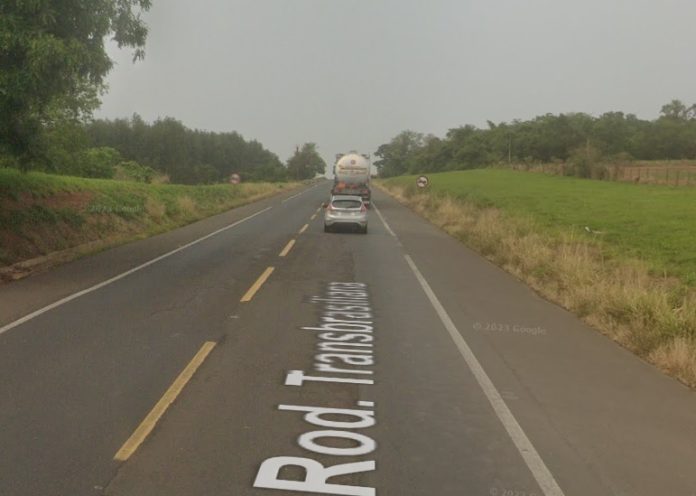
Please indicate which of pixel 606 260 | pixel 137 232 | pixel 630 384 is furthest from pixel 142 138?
pixel 630 384

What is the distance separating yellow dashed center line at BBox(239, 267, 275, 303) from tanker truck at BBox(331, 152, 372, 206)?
26012 millimetres

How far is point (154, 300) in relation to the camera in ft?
33.9

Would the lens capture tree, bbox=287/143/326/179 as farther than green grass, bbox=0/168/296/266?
Yes

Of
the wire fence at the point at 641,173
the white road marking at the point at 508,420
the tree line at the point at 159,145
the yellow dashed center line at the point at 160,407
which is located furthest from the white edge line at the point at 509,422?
the tree line at the point at 159,145

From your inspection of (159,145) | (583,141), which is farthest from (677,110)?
(159,145)

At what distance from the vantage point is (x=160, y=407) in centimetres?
550

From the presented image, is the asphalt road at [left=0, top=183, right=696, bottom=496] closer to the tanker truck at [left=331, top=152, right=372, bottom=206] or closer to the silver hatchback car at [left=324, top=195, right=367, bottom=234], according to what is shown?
the silver hatchback car at [left=324, top=195, right=367, bottom=234]

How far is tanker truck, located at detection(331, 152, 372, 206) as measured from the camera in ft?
131

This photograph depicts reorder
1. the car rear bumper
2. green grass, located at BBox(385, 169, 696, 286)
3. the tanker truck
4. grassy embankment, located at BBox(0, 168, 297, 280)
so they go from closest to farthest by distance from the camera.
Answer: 1. grassy embankment, located at BBox(0, 168, 297, 280)
2. green grass, located at BBox(385, 169, 696, 286)
3. the car rear bumper
4. the tanker truck

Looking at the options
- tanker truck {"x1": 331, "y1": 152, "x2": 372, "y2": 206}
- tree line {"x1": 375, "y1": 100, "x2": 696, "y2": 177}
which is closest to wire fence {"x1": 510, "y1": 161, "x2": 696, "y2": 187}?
tree line {"x1": 375, "y1": 100, "x2": 696, "y2": 177}

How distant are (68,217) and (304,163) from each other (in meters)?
132

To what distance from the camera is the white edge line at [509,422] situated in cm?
436

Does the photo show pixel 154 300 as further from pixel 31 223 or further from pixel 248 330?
pixel 31 223

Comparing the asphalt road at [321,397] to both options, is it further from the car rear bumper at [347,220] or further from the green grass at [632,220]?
the car rear bumper at [347,220]
